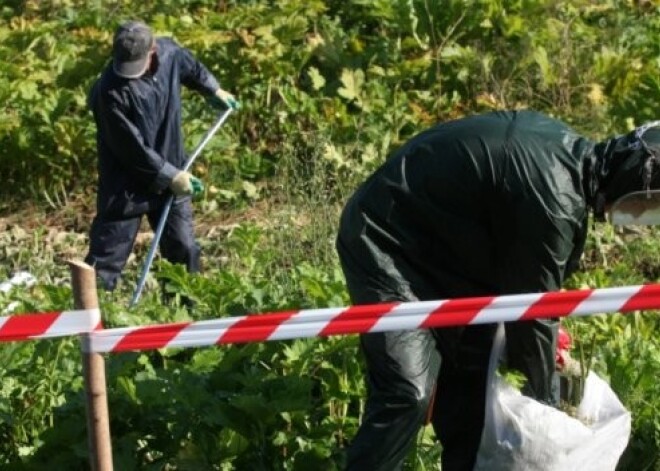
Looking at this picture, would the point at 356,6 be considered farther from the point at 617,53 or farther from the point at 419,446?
the point at 419,446

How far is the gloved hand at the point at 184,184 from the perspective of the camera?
25.3ft

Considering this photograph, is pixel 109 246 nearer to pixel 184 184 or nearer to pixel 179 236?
pixel 179 236

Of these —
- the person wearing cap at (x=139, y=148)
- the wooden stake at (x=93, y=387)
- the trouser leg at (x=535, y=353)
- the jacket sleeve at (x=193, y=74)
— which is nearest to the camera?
the wooden stake at (x=93, y=387)

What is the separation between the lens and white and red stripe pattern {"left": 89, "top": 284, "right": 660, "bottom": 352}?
446cm

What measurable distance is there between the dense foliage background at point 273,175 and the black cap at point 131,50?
101 cm

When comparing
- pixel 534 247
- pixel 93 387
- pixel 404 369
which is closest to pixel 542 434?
→ pixel 404 369

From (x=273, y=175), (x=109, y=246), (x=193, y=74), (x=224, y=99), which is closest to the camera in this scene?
→ (x=109, y=246)

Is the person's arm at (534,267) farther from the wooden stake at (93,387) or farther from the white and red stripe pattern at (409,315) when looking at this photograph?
the wooden stake at (93,387)

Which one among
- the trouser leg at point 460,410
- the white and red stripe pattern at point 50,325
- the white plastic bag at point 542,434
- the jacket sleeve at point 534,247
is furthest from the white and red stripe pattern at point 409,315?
the trouser leg at point 460,410

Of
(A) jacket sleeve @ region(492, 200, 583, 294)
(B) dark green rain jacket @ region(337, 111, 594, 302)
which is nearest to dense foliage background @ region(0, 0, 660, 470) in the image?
(B) dark green rain jacket @ region(337, 111, 594, 302)

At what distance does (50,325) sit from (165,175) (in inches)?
130

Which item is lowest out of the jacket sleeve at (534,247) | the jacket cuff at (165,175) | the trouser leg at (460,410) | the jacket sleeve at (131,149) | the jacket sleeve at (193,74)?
the trouser leg at (460,410)

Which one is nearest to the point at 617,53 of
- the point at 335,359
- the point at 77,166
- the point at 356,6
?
the point at 356,6

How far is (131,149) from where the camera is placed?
25.2 ft
